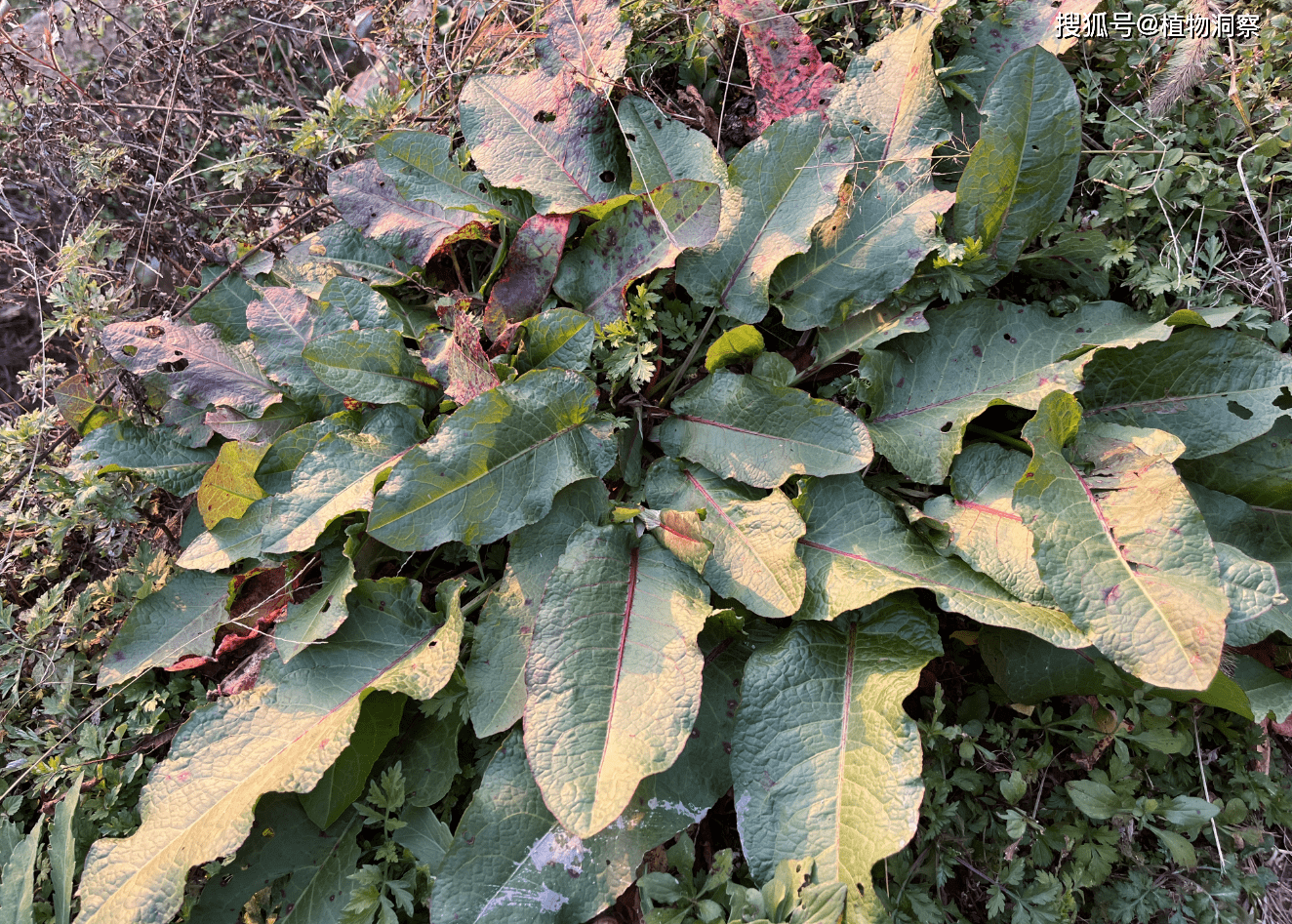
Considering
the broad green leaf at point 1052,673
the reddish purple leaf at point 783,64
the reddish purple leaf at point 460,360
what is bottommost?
the broad green leaf at point 1052,673

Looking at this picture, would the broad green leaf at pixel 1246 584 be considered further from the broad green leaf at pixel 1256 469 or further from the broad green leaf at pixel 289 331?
the broad green leaf at pixel 289 331

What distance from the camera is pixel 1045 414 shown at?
1.54 m

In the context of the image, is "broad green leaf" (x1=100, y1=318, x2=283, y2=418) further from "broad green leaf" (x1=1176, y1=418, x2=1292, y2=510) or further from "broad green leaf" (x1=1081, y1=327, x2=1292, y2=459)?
"broad green leaf" (x1=1176, y1=418, x2=1292, y2=510)

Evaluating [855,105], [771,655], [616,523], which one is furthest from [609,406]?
[855,105]

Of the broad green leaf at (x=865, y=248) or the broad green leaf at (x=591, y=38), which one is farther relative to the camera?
the broad green leaf at (x=591, y=38)

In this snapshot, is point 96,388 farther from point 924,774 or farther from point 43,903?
point 924,774

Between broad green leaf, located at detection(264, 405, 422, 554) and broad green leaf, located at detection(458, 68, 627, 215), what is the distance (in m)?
0.73

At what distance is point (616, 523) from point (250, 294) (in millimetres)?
1393

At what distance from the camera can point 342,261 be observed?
7.27ft

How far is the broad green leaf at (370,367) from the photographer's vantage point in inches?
74.8

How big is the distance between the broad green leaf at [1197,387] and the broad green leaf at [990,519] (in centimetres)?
32

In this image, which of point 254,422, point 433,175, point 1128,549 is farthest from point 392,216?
point 1128,549

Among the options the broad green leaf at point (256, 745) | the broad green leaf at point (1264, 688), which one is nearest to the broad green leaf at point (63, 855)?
the broad green leaf at point (256, 745)

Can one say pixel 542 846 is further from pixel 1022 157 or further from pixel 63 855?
pixel 1022 157
